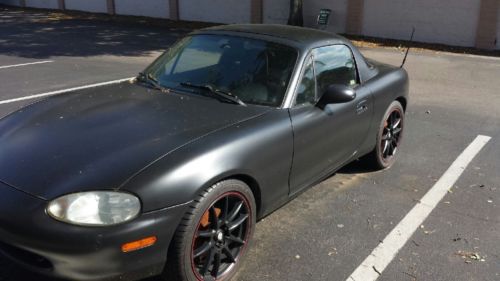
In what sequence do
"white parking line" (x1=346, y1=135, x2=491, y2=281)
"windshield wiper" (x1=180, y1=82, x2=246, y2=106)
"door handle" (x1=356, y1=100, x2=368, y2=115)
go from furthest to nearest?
"door handle" (x1=356, y1=100, x2=368, y2=115), "windshield wiper" (x1=180, y1=82, x2=246, y2=106), "white parking line" (x1=346, y1=135, x2=491, y2=281)

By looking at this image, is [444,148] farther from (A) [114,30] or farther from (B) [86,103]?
(A) [114,30]

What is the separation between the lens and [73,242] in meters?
2.51

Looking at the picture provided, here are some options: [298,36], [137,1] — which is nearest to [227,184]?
[298,36]

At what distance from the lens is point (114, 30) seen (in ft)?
62.8

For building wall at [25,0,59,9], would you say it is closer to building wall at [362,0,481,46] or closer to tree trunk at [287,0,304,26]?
tree trunk at [287,0,304,26]

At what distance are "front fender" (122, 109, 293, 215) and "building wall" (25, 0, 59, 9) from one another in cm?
2872

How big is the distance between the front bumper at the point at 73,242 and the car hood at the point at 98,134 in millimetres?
125

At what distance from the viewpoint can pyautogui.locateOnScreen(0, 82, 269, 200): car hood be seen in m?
2.75

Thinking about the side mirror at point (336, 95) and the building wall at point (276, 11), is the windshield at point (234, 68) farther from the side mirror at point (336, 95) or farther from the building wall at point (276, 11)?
the building wall at point (276, 11)

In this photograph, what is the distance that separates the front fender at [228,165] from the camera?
271 centimetres

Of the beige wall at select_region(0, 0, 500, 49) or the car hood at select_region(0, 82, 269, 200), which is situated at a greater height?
the car hood at select_region(0, 82, 269, 200)

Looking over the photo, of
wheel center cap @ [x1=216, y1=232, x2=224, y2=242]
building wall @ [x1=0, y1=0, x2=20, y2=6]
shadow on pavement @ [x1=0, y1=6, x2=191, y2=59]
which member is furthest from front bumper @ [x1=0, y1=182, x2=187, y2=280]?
building wall @ [x1=0, y1=0, x2=20, y2=6]

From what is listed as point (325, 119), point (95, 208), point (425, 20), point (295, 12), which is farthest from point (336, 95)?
point (295, 12)

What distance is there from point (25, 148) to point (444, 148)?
471 centimetres
